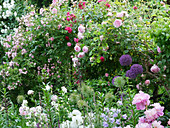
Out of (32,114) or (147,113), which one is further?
(32,114)

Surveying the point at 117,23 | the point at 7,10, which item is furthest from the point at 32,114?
the point at 7,10

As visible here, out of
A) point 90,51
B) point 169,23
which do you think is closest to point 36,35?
point 90,51

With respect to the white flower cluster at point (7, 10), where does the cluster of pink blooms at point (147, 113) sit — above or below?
below

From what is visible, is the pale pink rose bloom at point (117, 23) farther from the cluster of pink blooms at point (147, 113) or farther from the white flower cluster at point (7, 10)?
the white flower cluster at point (7, 10)

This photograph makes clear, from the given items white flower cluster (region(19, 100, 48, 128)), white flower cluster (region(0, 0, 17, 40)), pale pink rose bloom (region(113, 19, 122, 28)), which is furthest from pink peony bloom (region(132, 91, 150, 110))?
white flower cluster (region(0, 0, 17, 40))

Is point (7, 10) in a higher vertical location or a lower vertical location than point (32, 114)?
higher

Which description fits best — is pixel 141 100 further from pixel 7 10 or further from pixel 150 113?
pixel 7 10

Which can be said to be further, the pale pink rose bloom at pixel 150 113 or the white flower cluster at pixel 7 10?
the white flower cluster at pixel 7 10

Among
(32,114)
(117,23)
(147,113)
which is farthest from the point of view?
(117,23)

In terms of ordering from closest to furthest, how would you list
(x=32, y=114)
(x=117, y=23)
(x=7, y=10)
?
1. (x=32, y=114)
2. (x=117, y=23)
3. (x=7, y=10)

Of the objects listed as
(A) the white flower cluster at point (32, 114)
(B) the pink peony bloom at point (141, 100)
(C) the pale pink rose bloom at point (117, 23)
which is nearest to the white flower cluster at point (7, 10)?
(C) the pale pink rose bloom at point (117, 23)

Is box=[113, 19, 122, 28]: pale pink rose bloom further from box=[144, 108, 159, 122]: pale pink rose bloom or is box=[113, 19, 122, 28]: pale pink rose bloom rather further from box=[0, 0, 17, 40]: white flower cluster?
box=[0, 0, 17, 40]: white flower cluster

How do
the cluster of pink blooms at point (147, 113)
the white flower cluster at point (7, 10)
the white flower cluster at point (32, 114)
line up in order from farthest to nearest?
the white flower cluster at point (7, 10) < the white flower cluster at point (32, 114) < the cluster of pink blooms at point (147, 113)

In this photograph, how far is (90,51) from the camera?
3.12 metres
